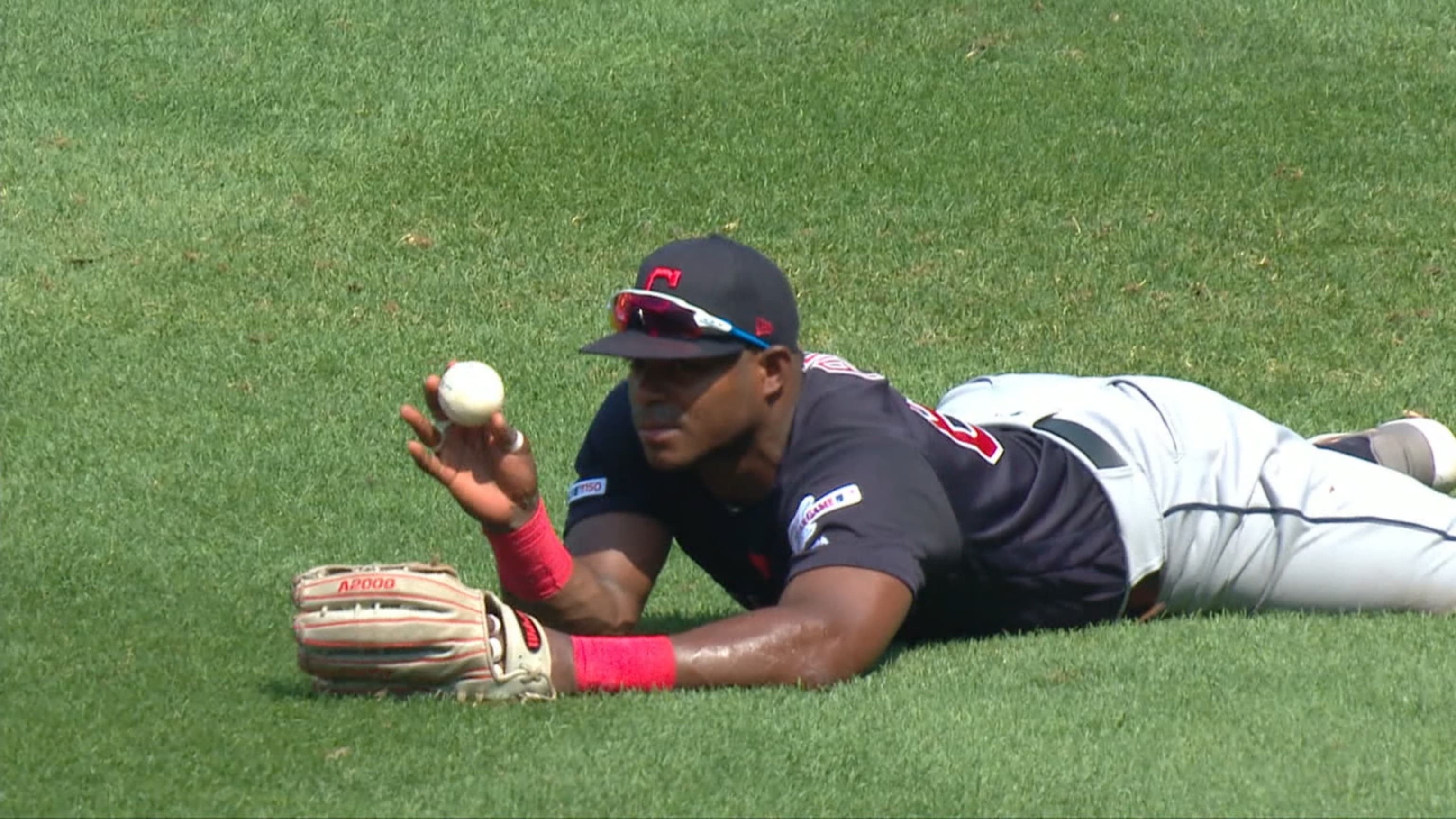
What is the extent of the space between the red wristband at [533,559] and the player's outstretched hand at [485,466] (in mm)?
30

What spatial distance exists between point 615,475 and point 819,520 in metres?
0.76

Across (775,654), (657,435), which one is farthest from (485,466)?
(775,654)

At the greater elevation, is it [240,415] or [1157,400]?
[1157,400]

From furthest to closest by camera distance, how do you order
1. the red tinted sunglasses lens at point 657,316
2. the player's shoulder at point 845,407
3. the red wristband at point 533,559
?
the player's shoulder at point 845,407 < the red wristband at point 533,559 < the red tinted sunglasses lens at point 657,316

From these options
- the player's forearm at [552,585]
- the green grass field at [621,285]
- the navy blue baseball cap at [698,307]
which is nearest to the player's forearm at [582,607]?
the player's forearm at [552,585]

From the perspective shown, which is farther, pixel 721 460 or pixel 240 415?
pixel 240 415

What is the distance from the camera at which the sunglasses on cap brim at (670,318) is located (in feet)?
17.0

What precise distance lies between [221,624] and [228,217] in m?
5.47

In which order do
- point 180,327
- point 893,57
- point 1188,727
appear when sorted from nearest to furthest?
point 1188,727
point 180,327
point 893,57

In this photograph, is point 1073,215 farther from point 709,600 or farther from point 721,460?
point 721,460

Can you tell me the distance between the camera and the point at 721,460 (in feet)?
17.8

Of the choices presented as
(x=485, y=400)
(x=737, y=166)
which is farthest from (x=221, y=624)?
(x=737, y=166)

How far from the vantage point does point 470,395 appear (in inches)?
201

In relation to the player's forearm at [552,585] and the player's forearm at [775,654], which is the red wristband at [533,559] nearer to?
the player's forearm at [552,585]
